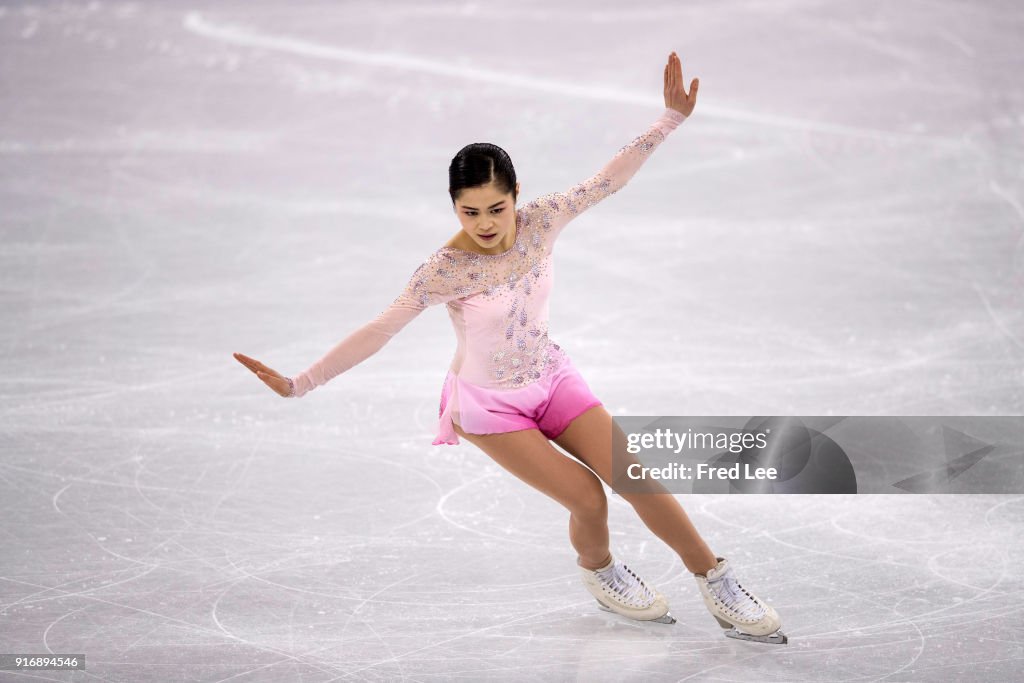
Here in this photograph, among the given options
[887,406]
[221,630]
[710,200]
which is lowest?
[221,630]

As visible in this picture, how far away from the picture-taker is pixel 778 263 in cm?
709

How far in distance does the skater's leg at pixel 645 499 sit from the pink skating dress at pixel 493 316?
0.16m

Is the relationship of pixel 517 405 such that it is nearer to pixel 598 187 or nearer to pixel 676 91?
pixel 598 187

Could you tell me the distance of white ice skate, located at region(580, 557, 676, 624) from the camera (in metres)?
3.94

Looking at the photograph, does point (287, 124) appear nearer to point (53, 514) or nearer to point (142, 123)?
point (142, 123)

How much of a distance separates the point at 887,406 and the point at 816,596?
1635mm

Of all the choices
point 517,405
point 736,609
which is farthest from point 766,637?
point 517,405

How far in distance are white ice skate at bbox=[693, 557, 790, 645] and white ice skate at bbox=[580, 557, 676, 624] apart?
0.16m

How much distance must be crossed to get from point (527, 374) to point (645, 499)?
51cm

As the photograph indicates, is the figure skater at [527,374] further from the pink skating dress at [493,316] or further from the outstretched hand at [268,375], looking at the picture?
the outstretched hand at [268,375]

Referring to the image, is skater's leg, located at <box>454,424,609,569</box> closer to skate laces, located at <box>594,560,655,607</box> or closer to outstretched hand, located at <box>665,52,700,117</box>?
skate laces, located at <box>594,560,655,607</box>

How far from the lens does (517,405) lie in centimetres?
379

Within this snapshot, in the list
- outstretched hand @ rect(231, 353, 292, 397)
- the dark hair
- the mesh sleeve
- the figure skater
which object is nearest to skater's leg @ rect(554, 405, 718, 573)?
the figure skater

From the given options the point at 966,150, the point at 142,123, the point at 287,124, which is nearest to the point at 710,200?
the point at 966,150
